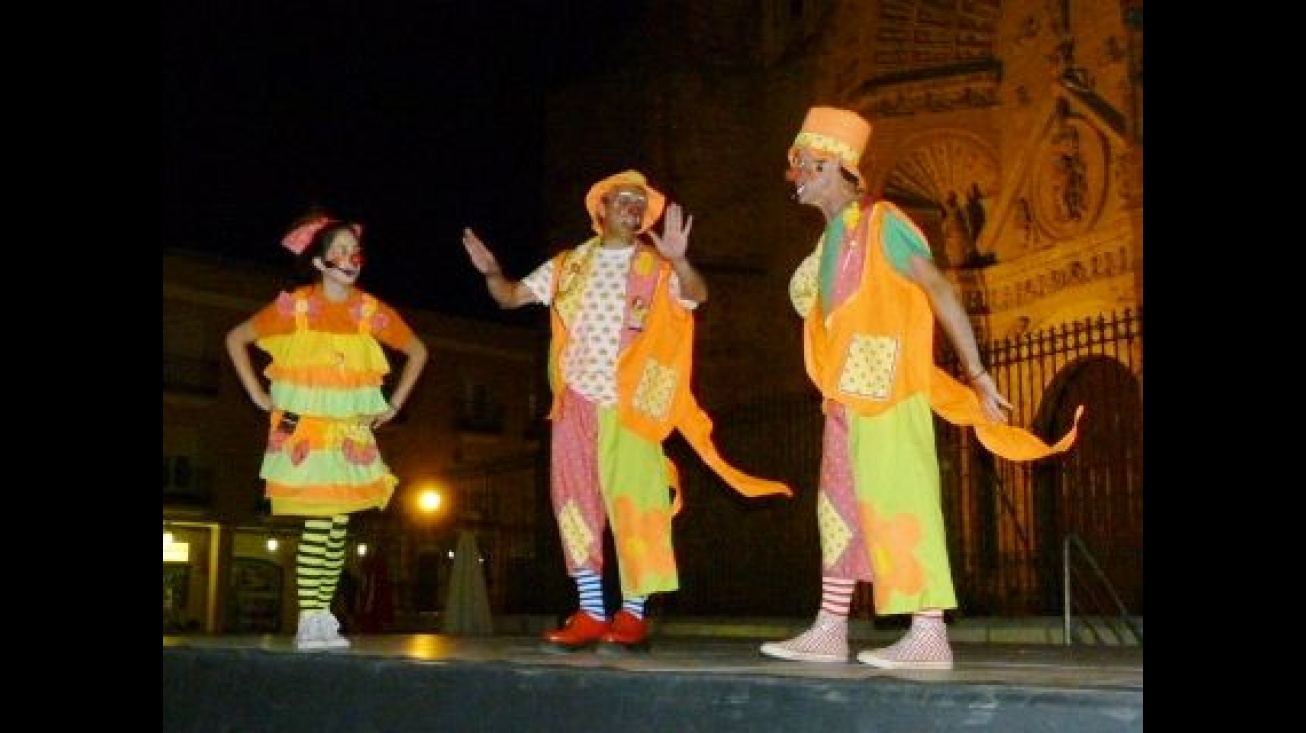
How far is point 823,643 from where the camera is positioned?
4875 mm

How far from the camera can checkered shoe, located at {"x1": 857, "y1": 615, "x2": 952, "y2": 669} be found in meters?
4.43

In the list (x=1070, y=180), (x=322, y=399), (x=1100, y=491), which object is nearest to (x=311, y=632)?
(x=322, y=399)

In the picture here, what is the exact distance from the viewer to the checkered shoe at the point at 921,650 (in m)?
4.43

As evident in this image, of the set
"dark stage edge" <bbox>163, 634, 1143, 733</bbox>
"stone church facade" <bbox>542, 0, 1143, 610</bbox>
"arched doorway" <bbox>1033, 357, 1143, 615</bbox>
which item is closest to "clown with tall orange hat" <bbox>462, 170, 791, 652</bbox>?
"dark stage edge" <bbox>163, 634, 1143, 733</bbox>

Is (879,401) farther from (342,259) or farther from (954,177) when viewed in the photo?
(954,177)

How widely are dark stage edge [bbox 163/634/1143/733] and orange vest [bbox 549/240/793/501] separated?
0.98 meters

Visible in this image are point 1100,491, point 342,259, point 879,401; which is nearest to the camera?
point 879,401

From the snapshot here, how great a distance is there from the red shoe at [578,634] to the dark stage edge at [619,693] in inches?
6.3

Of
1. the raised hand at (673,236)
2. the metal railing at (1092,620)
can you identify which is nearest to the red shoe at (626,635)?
the raised hand at (673,236)

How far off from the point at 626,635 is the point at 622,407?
943 mm

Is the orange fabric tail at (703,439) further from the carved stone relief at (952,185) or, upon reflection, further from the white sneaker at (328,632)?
the carved stone relief at (952,185)

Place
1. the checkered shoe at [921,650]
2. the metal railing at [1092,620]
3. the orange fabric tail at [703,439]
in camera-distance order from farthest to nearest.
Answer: the metal railing at [1092,620] < the orange fabric tail at [703,439] < the checkered shoe at [921,650]
